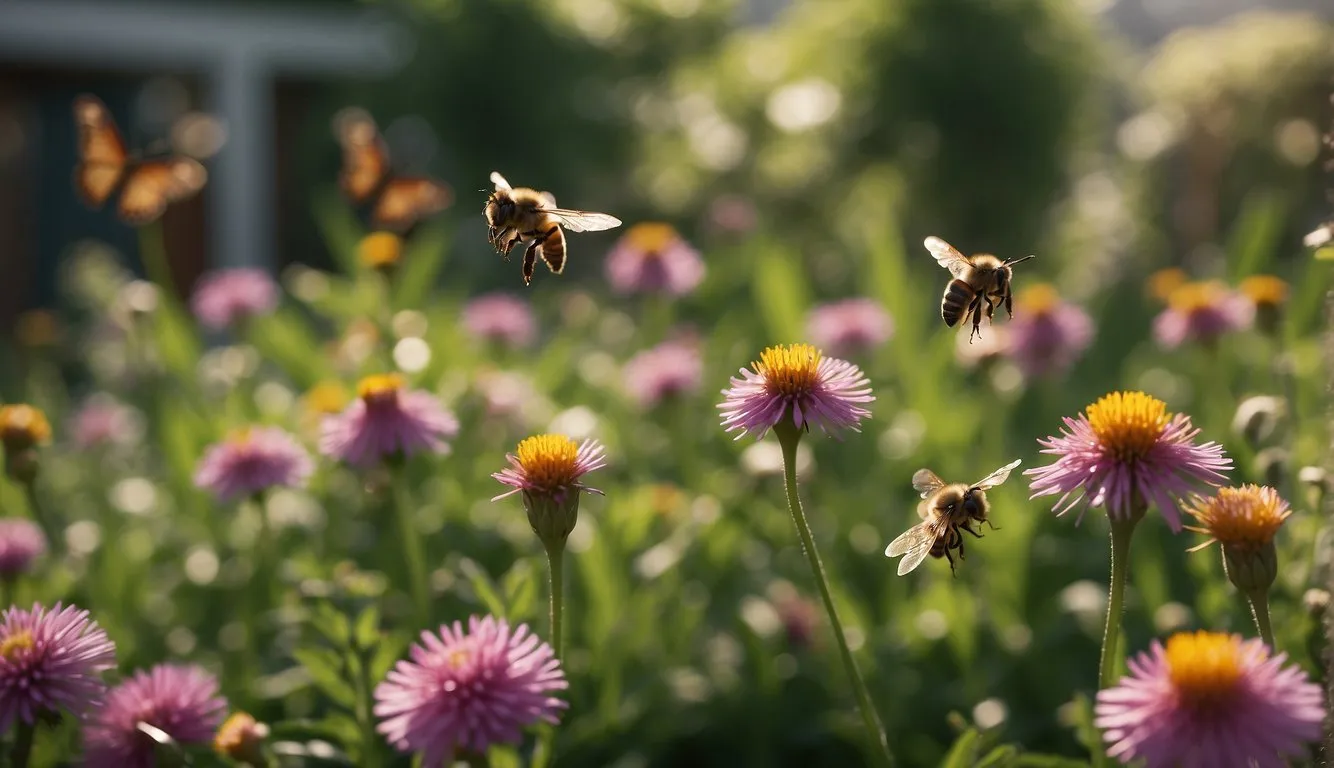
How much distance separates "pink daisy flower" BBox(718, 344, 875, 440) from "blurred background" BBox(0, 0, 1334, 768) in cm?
30

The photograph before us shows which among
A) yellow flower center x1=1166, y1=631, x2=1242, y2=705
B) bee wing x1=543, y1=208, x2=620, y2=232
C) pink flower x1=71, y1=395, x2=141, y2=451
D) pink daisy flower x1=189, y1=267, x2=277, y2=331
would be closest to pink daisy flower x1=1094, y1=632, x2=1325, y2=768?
yellow flower center x1=1166, y1=631, x2=1242, y2=705

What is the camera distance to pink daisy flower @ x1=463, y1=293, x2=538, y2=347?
2031 millimetres

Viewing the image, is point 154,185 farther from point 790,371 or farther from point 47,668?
point 790,371

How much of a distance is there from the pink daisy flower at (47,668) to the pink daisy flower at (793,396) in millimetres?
441

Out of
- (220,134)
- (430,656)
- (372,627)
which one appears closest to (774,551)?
(372,627)

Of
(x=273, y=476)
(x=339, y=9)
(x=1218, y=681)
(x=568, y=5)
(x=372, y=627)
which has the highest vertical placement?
(x=339, y=9)

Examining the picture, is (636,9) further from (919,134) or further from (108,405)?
(108,405)

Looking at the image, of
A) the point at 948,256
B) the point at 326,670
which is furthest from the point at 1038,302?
the point at 326,670

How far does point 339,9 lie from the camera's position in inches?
260

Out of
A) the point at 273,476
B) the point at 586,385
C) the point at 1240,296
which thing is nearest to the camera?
the point at 273,476

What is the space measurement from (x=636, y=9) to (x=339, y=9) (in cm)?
224

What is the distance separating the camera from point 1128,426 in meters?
0.72

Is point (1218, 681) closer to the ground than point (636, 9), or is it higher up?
closer to the ground

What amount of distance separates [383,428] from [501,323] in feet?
3.18
